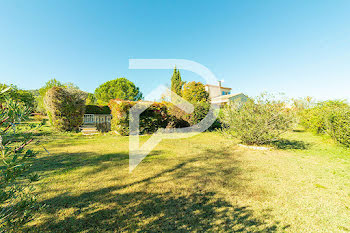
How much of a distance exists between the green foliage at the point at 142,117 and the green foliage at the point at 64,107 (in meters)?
2.75

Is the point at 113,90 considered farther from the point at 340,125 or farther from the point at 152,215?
the point at 152,215

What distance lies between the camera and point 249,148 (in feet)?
23.6

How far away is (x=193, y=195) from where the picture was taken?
10.5 ft

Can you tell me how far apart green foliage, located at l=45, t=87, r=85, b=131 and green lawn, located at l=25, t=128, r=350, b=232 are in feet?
23.2

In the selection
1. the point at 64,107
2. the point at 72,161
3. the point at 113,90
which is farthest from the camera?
the point at 113,90

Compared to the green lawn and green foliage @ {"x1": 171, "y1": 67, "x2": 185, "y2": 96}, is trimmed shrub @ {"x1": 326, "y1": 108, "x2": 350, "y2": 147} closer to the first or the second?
the green lawn

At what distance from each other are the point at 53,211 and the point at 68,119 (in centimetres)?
1079

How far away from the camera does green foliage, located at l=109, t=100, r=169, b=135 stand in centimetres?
1072

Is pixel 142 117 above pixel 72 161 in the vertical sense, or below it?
above

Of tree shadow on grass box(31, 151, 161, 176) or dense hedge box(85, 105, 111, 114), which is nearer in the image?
tree shadow on grass box(31, 151, 161, 176)

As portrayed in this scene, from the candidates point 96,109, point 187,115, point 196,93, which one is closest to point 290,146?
point 187,115

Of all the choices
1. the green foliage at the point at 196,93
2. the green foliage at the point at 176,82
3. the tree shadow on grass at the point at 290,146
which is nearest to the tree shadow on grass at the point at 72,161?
the tree shadow on grass at the point at 290,146

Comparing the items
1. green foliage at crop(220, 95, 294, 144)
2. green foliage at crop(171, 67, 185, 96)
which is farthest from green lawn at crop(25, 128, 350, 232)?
green foliage at crop(171, 67, 185, 96)

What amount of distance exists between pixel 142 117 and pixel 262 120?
788cm
